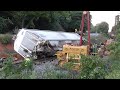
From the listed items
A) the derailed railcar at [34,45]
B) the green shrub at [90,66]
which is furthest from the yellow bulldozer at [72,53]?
the derailed railcar at [34,45]

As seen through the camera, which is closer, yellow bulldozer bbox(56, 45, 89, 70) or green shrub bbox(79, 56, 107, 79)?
green shrub bbox(79, 56, 107, 79)

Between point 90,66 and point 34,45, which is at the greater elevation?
point 34,45

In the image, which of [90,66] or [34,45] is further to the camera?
[34,45]

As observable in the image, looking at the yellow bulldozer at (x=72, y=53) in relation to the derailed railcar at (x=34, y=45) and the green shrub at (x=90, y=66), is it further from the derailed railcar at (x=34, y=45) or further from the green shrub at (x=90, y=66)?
the derailed railcar at (x=34, y=45)

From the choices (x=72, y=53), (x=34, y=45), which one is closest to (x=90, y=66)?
(x=72, y=53)

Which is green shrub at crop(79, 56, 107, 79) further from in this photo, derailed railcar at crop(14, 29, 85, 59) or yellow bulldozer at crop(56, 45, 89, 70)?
derailed railcar at crop(14, 29, 85, 59)

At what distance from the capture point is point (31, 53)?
38.2ft

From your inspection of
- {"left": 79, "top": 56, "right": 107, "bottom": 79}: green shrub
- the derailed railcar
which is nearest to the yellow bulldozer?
{"left": 79, "top": 56, "right": 107, "bottom": 79}: green shrub

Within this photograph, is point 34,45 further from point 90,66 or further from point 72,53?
point 90,66
